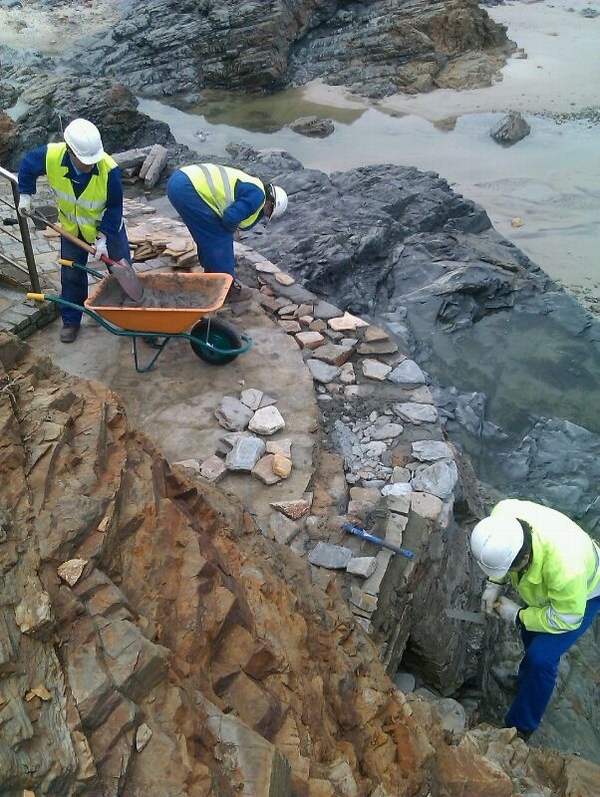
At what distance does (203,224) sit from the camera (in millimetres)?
5480

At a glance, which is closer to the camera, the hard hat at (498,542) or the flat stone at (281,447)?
the hard hat at (498,542)

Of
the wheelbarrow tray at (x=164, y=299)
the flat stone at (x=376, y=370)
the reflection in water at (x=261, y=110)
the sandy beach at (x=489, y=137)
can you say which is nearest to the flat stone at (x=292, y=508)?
the wheelbarrow tray at (x=164, y=299)

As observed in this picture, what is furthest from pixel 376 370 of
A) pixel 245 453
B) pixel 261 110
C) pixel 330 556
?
pixel 261 110

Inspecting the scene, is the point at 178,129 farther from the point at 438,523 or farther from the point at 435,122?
the point at 438,523

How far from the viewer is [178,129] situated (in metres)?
14.5

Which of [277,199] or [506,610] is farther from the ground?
[277,199]

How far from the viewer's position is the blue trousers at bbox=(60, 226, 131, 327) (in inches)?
206

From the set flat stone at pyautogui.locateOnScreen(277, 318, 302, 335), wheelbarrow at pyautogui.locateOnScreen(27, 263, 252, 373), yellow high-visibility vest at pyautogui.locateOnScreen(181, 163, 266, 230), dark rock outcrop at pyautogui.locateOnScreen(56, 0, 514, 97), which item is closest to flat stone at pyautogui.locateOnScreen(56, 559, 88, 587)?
wheelbarrow at pyautogui.locateOnScreen(27, 263, 252, 373)

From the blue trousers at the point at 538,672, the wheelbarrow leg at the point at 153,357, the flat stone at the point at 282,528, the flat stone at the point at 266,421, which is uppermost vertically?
the wheelbarrow leg at the point at 153,357

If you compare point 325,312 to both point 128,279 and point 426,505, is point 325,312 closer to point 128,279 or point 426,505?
point 128,279

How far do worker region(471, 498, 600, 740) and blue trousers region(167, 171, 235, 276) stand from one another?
3.17 metres

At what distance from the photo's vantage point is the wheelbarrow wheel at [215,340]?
515 centimetres

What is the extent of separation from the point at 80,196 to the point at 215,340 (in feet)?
4.86

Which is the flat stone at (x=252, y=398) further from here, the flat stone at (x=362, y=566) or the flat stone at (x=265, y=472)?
the flat stone at (x=362, y=566)
